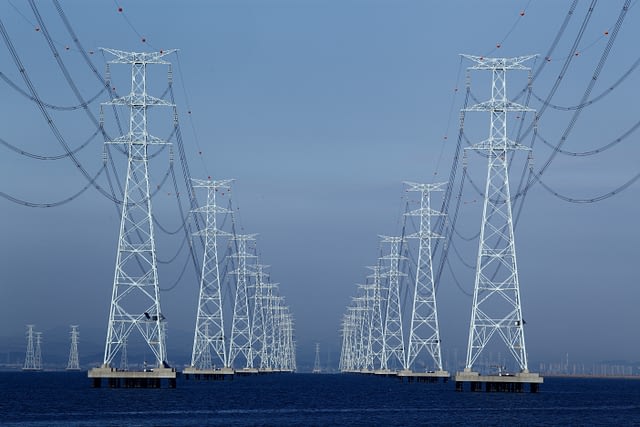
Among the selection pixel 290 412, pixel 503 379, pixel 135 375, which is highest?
pixel 503 379

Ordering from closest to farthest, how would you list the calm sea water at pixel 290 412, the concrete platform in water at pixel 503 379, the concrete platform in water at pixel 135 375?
the calm sea water at pixel 290 412
the concrete platform in water at pixel 135 375
the concrete platform in water at pixel 503 379

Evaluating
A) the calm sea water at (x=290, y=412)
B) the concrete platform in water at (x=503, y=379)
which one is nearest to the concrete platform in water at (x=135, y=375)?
the calm sea water at (x=290, y=412)

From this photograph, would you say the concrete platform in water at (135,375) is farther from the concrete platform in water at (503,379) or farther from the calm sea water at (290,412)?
the concrete platform in water at (503,379)

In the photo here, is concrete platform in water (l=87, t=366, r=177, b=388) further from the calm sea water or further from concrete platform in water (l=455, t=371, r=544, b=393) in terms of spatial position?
concrete platform in water (l=455, t=371, r=544, b=393)

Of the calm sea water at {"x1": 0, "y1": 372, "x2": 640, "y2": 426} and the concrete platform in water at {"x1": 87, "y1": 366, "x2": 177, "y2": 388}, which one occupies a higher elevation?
the concrete platform in water at {"x1": 87, "y1": 366, "x2": 177, "y2": 388}

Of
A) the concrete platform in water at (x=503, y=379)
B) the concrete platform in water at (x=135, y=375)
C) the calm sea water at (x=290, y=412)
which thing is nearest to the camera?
the calm sea water at (x=290, y=412)

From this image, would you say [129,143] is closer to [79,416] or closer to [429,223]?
[79,416]

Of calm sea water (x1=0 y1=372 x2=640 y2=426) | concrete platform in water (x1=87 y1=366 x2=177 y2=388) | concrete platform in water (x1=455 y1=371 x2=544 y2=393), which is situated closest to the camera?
calm sea water (x1=0 y1=372 x2=640 y2=426)

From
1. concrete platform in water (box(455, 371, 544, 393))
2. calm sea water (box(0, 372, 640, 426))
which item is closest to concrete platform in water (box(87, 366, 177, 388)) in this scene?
calm sea water (box(0, 372, 640, 426))

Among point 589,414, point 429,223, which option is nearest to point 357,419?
point 589,414

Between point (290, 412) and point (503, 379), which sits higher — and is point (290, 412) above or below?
below

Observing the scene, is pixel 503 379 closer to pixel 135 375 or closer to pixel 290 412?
pixel 290 412

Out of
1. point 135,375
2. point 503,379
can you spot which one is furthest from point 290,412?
point 503,379

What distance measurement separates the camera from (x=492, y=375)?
9912 centimetres
